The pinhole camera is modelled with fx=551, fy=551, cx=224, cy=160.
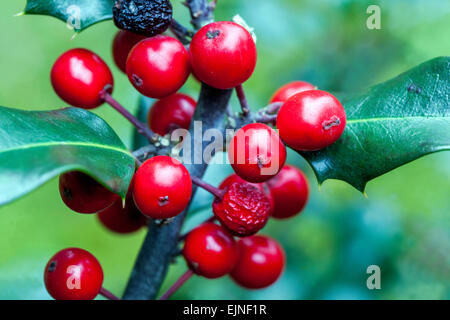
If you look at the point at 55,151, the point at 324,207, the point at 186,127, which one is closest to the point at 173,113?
the point at 186,127

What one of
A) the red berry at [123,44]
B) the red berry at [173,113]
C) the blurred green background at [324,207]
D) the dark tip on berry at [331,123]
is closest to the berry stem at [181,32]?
the red berry at [123,44]

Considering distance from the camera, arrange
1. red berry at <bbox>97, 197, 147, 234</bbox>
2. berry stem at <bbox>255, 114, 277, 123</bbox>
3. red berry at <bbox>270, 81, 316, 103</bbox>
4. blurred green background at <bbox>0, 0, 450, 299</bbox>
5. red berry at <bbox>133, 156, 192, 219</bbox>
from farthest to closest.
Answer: blurred green background at <bbox>0, 0, 450, 299</bbox> < red berry at <bbox>97, 197, 147, 234</bbox> < red berry at <bbox>270, 81, 316, 103</bbox> < berry stem at <bbox>255, 114, 277, 123</bbox> < red berry at <bbox>133, 156, 192, 219</bbox>

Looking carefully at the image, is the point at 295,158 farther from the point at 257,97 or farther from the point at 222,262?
the point at 222,262

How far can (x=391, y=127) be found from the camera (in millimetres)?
1303

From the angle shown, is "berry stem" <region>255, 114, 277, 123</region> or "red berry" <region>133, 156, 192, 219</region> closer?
"red berry" <region>133, 156, 192, 219</region>

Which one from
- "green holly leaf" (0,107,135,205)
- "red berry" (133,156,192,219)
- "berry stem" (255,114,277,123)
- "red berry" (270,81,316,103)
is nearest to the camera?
"green holly leaf" (0,107,135,205)

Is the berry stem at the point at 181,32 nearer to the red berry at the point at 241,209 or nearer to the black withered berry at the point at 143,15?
the black withered berry at the point at 143,15

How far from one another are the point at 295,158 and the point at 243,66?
1.19 metres

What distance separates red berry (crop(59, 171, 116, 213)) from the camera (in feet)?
3.88

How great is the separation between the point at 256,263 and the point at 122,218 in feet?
1.35

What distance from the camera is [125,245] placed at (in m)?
2.87

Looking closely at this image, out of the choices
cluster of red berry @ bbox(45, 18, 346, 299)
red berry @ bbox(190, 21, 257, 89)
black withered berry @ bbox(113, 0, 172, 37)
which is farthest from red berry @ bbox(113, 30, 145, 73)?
red berry @ bbox(190, 21, 257, 89)

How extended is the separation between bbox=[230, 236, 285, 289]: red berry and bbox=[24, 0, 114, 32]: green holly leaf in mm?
723

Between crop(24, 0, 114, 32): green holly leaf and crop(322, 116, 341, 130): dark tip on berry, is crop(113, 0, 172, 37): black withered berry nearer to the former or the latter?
crop(24, 0, 114, 32): green holly leaf
